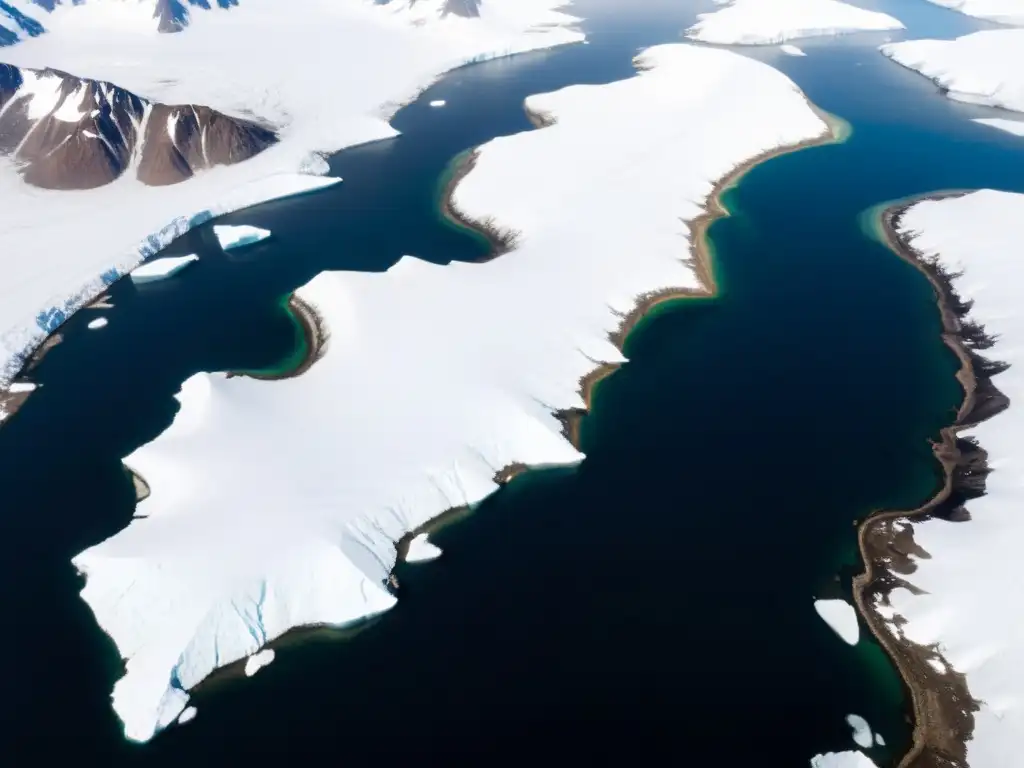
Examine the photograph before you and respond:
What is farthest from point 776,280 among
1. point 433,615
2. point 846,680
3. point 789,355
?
point 433,615

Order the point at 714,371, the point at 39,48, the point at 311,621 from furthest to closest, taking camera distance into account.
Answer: the point at 39,48, the point at 714,371, the point at 311,621

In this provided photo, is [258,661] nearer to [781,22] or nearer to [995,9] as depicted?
[781,22]

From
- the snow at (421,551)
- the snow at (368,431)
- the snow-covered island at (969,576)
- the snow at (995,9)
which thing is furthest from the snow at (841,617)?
the snow at (995,9)

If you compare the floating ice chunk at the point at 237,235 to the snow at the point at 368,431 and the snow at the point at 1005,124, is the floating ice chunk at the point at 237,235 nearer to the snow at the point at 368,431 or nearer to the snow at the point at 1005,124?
the snow at the point at 368,431

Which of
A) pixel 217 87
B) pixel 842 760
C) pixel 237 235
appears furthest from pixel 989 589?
pixel 217 87

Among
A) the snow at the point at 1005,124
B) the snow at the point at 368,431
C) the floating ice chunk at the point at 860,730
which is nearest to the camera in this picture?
the floating ice chunk at the point at 860,730

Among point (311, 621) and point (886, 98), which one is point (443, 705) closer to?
point (311, 621)

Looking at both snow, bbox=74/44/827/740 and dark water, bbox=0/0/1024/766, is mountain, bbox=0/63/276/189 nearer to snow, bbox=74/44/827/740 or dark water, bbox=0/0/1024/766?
dark water, bbox=0/0/1024/766
